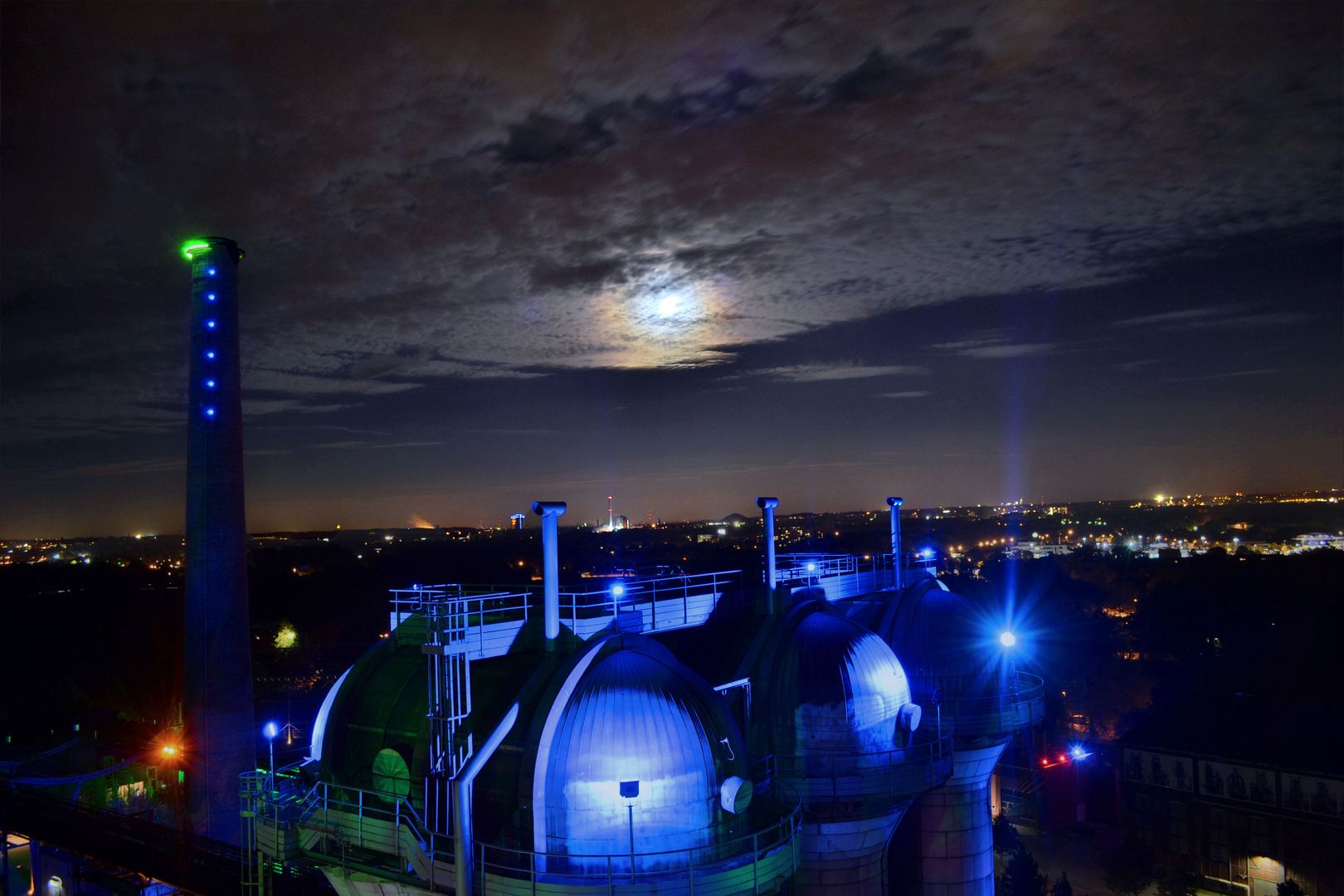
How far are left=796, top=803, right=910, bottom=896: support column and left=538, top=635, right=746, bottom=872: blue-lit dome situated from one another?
5676mm

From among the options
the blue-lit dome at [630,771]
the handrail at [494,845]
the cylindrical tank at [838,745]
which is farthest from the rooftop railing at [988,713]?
the blue-lit dome at [630,771]

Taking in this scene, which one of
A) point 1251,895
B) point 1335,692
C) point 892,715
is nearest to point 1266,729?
point 1251,895

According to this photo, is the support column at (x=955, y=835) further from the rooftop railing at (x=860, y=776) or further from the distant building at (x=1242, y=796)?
the distant building at (x=1242, y=796)

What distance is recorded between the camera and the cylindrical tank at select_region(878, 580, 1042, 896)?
25.1m

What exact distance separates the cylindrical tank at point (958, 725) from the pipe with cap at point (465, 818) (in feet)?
46.8

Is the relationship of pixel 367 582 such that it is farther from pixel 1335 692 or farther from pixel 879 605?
pixel 1335 692

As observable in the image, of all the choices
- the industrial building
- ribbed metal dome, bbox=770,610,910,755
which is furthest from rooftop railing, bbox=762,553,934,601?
ribbed metal dome, bbox=770,610,910,755

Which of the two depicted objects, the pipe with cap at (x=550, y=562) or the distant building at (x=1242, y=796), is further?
the distant building at (x=1242, y=796)

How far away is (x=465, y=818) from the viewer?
1478cm

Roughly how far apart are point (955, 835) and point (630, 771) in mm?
15300

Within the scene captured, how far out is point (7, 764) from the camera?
3666 cm

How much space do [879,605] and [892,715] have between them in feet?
28.6

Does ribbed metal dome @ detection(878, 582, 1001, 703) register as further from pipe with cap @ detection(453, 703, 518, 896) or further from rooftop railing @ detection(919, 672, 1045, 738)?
pipe with cap @ detection(453, 703, 518, 896)

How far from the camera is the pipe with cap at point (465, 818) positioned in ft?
47.8
